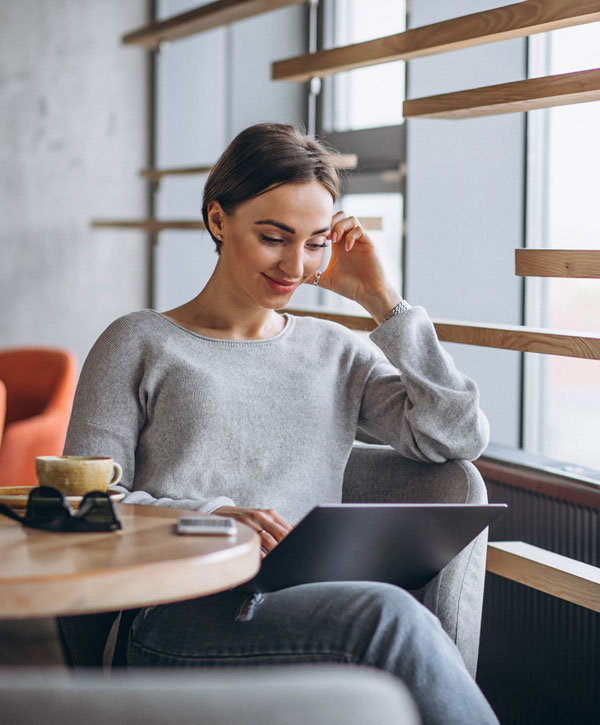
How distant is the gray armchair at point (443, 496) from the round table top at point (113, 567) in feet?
1.69

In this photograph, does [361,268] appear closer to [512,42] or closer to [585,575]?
[585,575]

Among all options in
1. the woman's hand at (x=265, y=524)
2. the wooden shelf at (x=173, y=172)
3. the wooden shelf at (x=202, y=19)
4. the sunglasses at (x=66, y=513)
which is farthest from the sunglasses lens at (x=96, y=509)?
the wooden shelf at (x=173, y=172)

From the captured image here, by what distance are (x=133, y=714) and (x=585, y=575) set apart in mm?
1391

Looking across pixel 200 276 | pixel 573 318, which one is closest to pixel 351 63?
→ pixel 573 318

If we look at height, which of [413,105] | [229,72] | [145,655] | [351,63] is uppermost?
[229,72]

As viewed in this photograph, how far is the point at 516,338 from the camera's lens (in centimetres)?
184

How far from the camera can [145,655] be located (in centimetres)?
141

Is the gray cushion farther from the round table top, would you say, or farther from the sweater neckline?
the sweater neckline

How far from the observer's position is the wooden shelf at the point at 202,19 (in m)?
3.19

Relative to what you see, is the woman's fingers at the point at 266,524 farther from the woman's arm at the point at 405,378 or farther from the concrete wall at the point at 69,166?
the concrete wall at the point at 69,166

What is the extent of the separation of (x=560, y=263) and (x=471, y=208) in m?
1.02

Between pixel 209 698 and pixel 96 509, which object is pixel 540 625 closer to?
pixel 96 509

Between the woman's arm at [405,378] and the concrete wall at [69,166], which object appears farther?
the concrete wall at [69,166]

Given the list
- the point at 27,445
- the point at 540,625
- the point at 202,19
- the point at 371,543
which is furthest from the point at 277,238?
the point at 202,19
